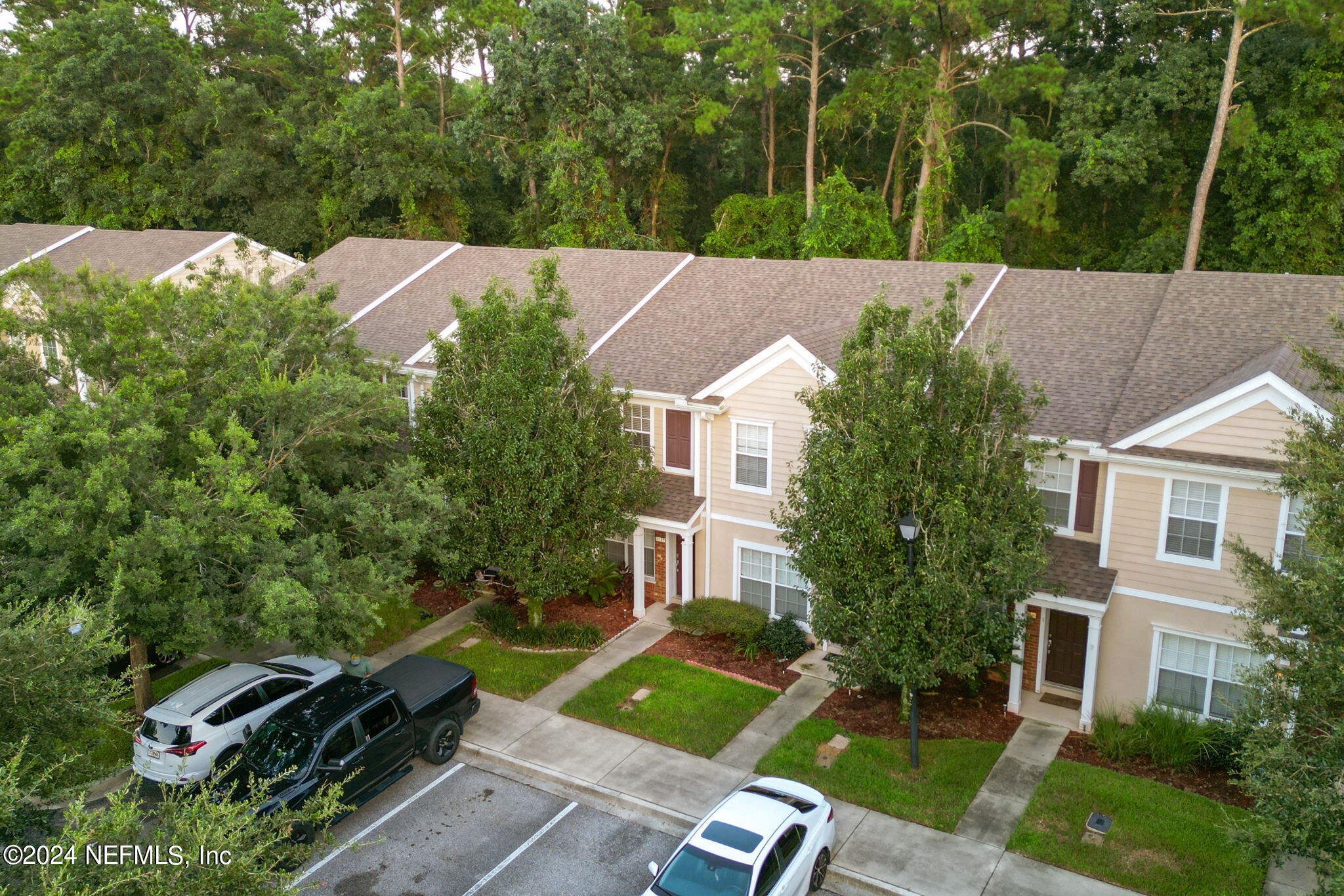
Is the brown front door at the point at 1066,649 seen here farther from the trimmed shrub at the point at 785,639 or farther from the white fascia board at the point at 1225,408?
the trimmed shrub at the point at 785,639

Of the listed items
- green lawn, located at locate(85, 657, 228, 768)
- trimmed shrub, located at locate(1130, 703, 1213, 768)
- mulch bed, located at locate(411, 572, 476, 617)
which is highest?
trimmed shrub, located at locate(1130, 703, 1213, 768)

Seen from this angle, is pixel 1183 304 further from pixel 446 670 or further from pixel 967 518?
pixel 446 670

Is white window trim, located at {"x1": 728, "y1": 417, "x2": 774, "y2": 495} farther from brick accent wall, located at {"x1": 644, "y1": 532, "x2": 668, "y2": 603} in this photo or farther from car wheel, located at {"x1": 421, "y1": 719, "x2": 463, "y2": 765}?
car wheel, located at {"x1": 421, "y1": 719, "x2": 463, "y2": 765}

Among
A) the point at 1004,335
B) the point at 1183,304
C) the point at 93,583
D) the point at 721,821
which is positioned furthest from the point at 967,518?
the point at 93,583

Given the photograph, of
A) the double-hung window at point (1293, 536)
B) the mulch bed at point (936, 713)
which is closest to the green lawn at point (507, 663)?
the mulch bed at point (936, 713)

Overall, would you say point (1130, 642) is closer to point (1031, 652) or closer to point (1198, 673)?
point (1198, 673)

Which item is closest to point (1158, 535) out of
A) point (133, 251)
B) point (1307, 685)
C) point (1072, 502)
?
point (1072, 502)

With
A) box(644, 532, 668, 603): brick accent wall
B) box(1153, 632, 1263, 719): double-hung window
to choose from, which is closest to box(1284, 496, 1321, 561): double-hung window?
box(1153, 632, 1263, 719): double-hung window
